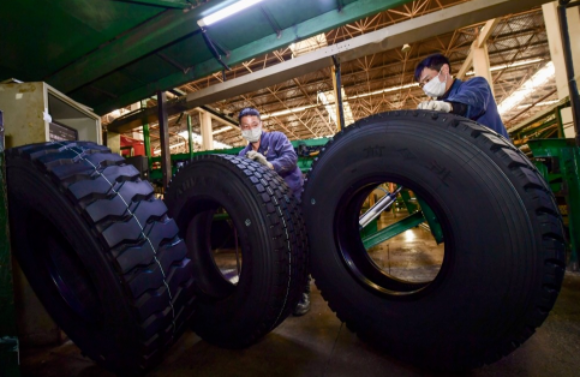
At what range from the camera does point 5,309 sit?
0.85 metres

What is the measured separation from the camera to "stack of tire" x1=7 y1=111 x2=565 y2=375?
0.84m

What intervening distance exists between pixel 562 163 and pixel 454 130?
101 inches

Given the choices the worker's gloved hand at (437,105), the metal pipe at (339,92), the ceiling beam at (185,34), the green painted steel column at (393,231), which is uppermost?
the ceiling beam at (185,34)

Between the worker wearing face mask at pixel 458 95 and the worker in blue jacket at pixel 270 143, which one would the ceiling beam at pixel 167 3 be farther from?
the worker wearing face mask at pixel 458 95

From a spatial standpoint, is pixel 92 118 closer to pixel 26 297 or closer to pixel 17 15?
pixel 17 15

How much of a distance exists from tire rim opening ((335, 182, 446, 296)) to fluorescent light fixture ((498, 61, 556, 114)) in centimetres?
972

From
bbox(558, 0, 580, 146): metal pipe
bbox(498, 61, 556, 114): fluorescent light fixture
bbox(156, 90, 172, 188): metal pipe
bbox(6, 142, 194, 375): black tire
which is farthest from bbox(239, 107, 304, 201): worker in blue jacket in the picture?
bbox(498, 61, 556, 114): fluorescent light fixture

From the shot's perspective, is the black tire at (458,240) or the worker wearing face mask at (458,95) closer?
the black tire at (458,240)

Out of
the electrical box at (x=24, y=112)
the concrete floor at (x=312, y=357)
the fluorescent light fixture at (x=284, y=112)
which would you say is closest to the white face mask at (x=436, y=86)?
the concrete floor at (x=312, y=357)

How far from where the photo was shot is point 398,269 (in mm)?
2818

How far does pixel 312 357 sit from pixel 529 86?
14.7 metres

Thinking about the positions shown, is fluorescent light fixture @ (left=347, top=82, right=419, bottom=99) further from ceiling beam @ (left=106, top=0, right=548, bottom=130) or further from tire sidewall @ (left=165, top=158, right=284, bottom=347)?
tire sidewall @ (left=165, top=158, right=284, bottom=347)

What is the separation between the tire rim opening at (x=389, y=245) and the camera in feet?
4.01

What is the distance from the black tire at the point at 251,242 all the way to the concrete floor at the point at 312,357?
111 millimetres
